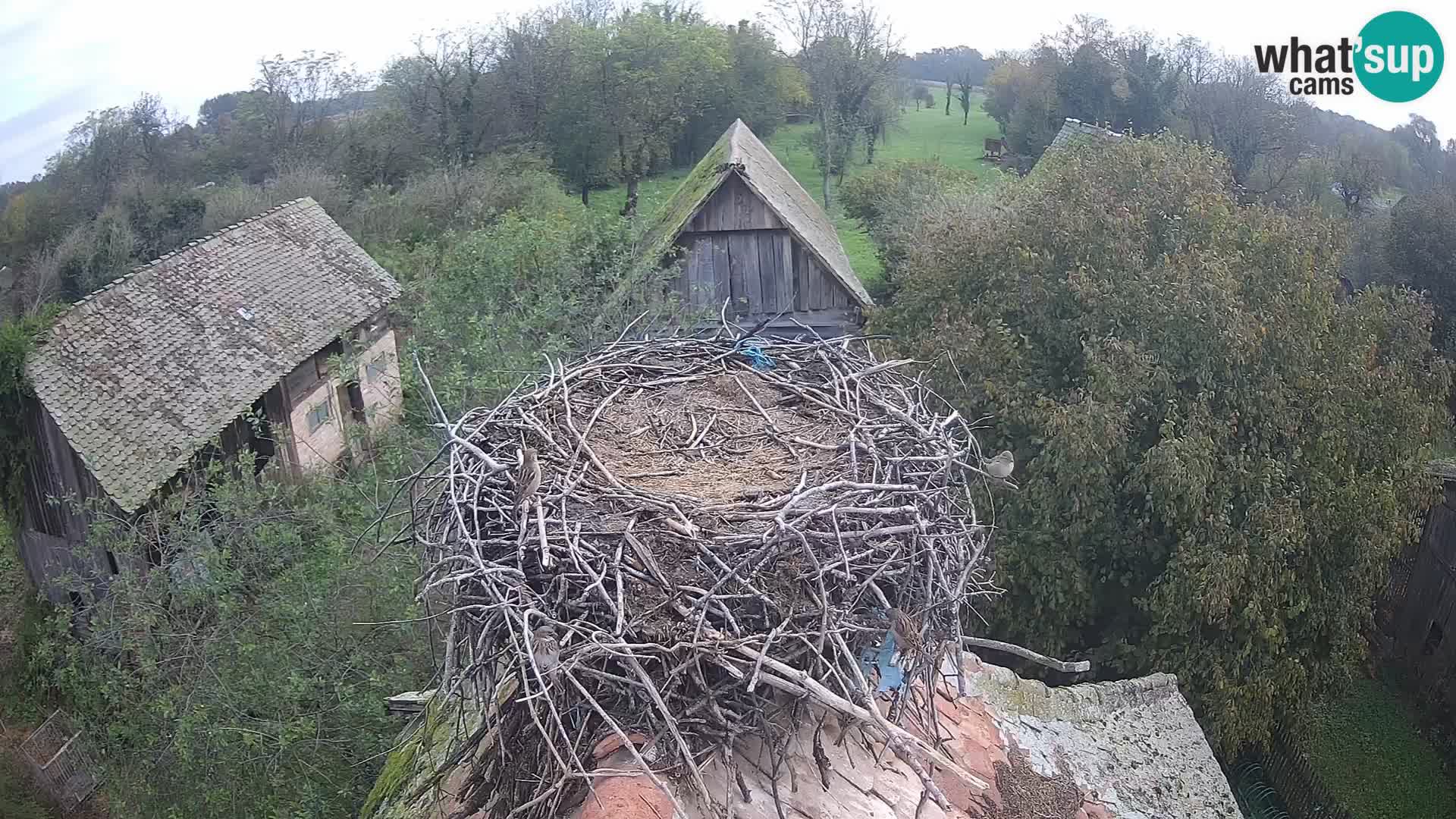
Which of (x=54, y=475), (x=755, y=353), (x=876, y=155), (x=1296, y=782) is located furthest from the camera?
(x=876, y=155)

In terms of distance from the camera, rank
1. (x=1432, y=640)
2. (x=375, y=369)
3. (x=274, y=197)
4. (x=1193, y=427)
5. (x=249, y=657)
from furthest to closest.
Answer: (x=274, y=197) < (x=375, y=369) < (x=1432, y=640) < (x=249, y=657) < (x=1193, y=427)

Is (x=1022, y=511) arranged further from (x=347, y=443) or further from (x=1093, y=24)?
(x=1093, y=24)

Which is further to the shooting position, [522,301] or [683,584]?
[522,301]

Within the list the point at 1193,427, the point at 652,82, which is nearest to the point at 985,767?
the point at 1193,427

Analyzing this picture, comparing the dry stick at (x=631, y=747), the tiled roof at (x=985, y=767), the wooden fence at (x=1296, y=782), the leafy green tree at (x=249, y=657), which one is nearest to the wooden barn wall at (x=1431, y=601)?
the wooden fence at (x=1296, y=782)

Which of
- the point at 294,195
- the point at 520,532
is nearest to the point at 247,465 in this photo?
the point at 520,532

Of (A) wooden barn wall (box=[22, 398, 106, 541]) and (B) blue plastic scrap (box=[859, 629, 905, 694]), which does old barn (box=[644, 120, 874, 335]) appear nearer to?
(A) wooden barn wall (box=[22, 398, 106, 541])

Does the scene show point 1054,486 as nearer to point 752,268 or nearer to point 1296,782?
point 1296,782

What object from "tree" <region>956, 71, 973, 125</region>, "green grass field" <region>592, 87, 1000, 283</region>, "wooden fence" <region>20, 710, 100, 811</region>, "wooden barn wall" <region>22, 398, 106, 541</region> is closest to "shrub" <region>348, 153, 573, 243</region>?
"green grass field" <region>592, 87, 1000, 283</region>

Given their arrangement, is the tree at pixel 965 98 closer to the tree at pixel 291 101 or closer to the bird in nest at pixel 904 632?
the tree at pixel 291 101
